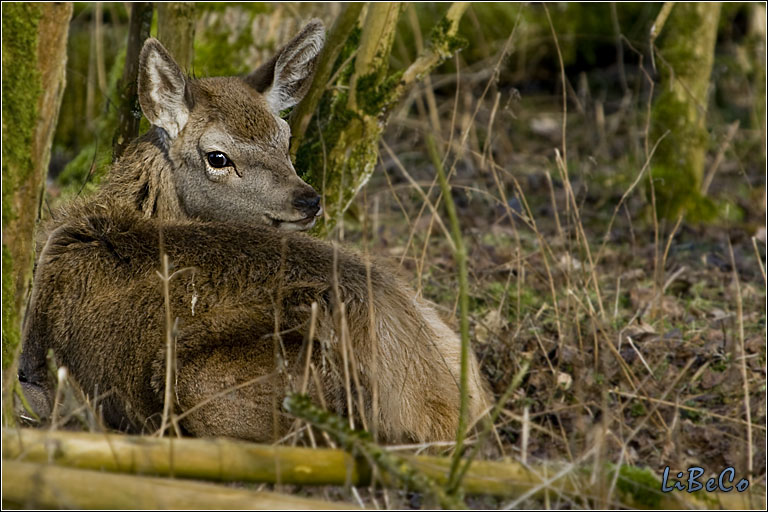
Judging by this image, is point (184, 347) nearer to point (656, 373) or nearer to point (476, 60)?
point (656, 373)

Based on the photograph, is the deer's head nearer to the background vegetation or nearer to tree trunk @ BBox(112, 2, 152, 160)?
the background vegetation

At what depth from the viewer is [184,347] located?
4.20 meters

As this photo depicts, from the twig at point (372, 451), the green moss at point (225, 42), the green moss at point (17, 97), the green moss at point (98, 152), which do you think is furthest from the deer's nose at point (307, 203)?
the green moss at point (225, 42)

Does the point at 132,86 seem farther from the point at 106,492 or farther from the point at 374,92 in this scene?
the point at 106,492

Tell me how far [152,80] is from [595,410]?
113 inches

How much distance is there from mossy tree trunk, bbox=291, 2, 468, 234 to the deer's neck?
3.46 ft

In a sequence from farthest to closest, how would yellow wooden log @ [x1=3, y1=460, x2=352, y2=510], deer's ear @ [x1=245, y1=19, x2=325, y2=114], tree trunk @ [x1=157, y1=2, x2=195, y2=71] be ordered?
tree trunk @ [x1=157, y1=2, x2=195, y2=71]
deer's ear @ [x1=245, y1=19, x2=325, y2=114]
yellow wooden log @ [x1=3, y1=460, x2=352, y2=510]

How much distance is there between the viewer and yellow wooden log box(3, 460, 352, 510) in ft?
9.46

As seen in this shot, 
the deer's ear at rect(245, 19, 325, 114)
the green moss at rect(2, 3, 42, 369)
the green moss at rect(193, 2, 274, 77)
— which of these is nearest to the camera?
the green moss at rect(2, 3, 42, 369)

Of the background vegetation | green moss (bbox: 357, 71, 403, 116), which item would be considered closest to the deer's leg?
the background vegetation

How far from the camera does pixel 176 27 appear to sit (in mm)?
6445

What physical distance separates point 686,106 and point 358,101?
Result: 378cm

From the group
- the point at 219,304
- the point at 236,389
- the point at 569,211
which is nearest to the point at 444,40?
the point at 569,211

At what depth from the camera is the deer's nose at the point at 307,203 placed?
5.18 meters
